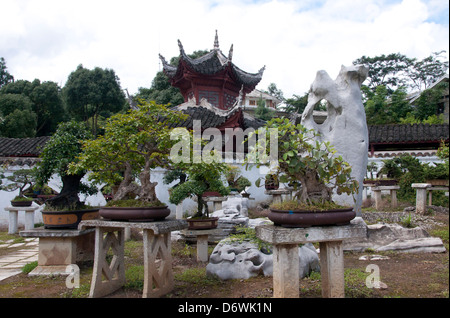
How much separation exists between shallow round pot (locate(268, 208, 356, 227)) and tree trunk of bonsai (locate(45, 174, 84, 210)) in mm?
4142

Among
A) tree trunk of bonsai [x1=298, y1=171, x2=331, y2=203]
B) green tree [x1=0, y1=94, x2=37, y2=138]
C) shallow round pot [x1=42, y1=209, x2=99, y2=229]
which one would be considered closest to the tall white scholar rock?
tree trunk of bonsai [x1=298, y1=171, x2=331, y2=203]

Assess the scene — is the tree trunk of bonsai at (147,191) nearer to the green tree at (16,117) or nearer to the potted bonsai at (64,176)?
the potted bonsai at (64,176)

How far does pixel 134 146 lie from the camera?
14.4 feet

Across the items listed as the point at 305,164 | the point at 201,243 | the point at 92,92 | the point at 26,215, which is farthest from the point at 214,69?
the point at 305,164

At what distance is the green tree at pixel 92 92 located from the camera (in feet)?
89.5

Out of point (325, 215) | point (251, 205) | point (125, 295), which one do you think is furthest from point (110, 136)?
point (251, 205)

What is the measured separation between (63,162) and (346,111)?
6.12m

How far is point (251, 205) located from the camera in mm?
14188

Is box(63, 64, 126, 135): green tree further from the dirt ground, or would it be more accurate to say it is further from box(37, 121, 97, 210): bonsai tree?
the dirt ground

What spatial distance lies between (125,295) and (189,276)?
109cm

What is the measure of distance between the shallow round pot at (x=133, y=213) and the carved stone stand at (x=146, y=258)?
0.08 metres

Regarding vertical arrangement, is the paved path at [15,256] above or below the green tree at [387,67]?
below

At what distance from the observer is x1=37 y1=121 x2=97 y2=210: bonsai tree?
589 cm

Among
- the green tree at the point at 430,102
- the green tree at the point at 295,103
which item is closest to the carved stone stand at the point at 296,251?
the green tree at the point at 430,102
